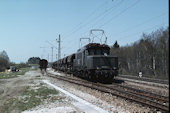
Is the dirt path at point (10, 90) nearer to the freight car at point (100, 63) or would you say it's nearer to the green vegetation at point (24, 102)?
the green vegetation at point (24, 102)

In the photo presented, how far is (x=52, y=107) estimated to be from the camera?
9.09 m

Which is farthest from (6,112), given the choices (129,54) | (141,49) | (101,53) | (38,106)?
(129,54)

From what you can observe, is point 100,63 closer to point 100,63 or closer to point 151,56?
point 100,63

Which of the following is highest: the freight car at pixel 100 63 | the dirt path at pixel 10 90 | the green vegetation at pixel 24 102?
the freight car at pixel 100 63

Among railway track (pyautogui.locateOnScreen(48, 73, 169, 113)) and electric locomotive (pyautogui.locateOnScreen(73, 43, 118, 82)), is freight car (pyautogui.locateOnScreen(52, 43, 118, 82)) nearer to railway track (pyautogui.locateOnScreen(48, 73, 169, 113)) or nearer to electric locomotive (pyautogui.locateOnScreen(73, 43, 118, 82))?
electric locomotive (pyautogui.locateOnScreen(73, 43, 118, 82))

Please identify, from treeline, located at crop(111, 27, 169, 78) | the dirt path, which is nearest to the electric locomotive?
the dirt path

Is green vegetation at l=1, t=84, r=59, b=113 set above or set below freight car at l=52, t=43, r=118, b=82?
below

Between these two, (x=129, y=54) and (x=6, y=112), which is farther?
(x=129, y=54)

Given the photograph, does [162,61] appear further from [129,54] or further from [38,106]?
[38,106]

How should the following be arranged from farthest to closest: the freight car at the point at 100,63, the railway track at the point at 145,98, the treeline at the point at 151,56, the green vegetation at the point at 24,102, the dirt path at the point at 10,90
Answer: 1. the treeline at the point at 151,56
2. the freight car at the point at 100,63
3. the dirt path at the point at 10,90
4. the green vegetation at the point at 24,102
5. the railway track at the point at 145,98

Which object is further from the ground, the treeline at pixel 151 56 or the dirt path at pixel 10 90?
the treeline at pixel 151 56

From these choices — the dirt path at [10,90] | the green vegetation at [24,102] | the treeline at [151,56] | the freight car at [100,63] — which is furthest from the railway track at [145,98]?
the treeline at [151,56]

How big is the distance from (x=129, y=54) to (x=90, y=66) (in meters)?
35.8

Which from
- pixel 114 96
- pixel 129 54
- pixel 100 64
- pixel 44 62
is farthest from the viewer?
pixel 129 54
